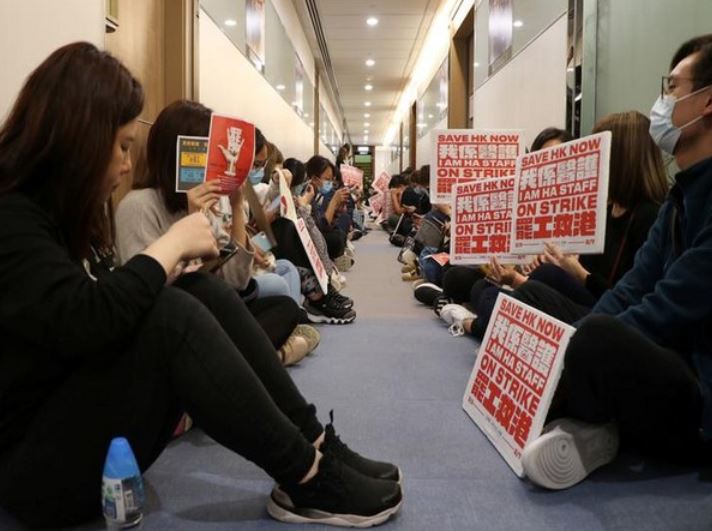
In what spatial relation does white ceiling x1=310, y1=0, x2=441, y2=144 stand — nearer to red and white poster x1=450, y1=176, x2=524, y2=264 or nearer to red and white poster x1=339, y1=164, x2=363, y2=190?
red and white poster x1=339, y1=164, x2=363, y2=190

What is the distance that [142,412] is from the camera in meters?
1.17

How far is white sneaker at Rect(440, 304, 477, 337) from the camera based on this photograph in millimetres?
3434

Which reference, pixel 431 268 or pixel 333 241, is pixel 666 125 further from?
pixel 333 241

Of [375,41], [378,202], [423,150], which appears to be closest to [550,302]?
[375,41]

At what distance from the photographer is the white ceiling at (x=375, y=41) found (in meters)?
8.68

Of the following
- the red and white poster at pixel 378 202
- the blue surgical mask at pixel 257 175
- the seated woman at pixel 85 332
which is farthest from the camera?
the red and white poster at pixel 378 202

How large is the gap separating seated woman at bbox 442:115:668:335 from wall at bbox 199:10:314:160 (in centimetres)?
255

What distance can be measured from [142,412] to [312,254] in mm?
2584

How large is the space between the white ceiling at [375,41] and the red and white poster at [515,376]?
7.27 meters

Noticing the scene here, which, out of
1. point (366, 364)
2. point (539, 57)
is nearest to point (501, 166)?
point (539, 57)

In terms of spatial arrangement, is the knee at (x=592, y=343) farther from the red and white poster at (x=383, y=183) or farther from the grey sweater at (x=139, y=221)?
the red and white poster at (x=383, y=183)

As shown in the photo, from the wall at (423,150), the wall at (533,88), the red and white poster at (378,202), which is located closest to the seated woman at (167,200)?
the wall at (533,88)

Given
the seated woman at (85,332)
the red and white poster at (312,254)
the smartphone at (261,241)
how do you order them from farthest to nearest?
1. the red and white poster at (312,254)
2. the smartphone at (261,241)
3. the seated woman at (85,332)

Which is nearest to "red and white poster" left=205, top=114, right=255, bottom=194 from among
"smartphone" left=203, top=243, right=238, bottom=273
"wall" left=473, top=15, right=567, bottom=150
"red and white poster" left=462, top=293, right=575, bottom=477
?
"smartphone" left=203, top=243, right=238, bottom=273
